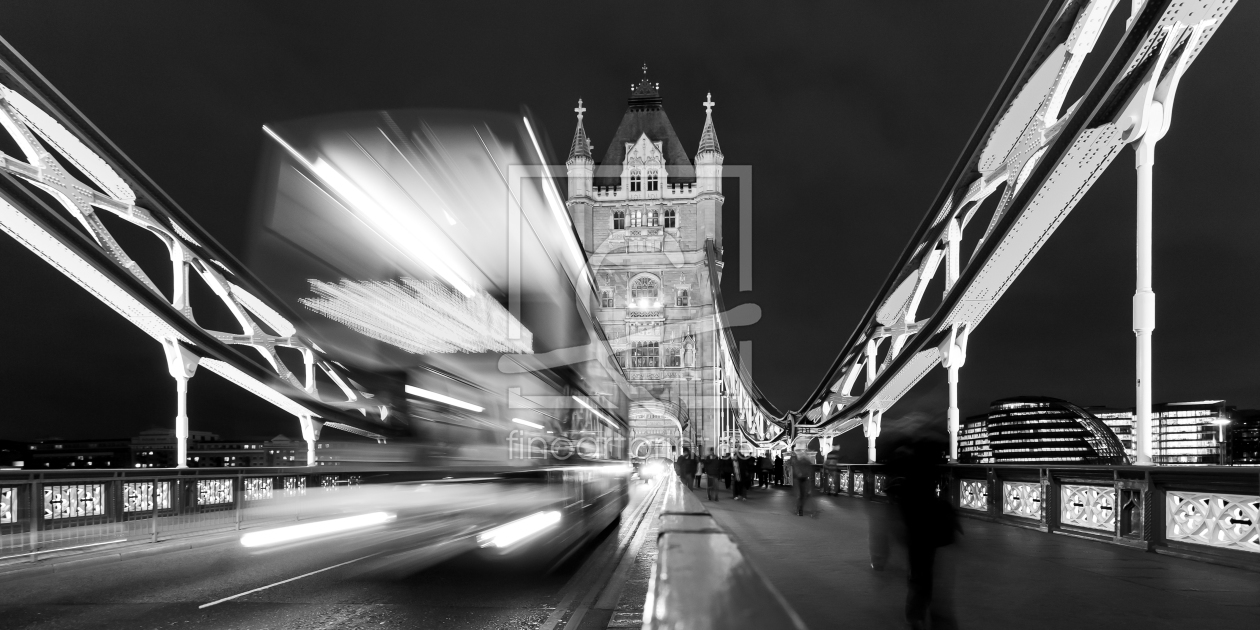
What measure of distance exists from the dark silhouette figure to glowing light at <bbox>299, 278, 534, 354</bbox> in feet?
15.3

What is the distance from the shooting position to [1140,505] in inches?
391

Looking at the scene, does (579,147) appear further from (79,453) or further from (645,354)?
(79,453)

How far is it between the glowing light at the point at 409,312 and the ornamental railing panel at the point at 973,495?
9.86 meters

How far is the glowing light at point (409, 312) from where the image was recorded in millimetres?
8469

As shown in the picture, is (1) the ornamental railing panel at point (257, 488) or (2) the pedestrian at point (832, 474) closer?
(1) the ornamental railing panel at point (257, 488)

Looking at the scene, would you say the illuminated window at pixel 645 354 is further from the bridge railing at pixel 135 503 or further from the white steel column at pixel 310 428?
the bridge railing at pixel 135 503

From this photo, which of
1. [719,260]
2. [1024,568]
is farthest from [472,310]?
[719,260]

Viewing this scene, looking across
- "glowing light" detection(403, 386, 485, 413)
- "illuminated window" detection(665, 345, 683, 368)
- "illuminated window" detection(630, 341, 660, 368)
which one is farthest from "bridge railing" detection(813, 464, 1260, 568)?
"illuminated window" detection(630, 341, 660, 368)

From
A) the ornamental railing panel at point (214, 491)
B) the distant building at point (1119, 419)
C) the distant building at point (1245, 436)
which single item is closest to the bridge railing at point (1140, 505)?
the ornamental railing panel at point (214, 491)

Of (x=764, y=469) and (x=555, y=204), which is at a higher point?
(x=555, y=204)

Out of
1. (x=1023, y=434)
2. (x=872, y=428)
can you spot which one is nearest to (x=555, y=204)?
(x=872, y=428)

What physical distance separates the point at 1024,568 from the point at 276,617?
6.46 meters

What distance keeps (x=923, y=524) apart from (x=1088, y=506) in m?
7.50

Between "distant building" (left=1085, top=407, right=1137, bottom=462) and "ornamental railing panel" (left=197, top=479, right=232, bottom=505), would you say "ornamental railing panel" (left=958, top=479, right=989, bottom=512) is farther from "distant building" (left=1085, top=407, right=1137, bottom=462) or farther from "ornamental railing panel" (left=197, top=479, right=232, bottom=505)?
"distant building" (left=1085, top=407, right=1137, bottom=462)
